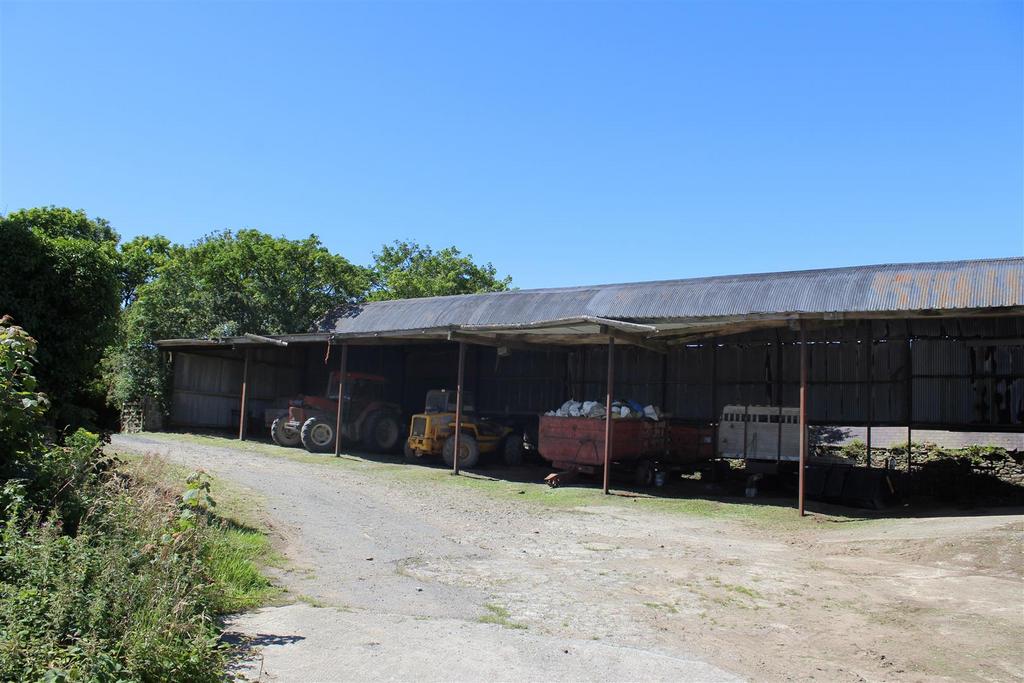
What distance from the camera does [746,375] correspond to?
19578 millimetres

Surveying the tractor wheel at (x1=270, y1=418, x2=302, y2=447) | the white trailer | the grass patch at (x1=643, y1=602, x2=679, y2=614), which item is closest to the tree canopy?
the tractor wheel at (x1=270, y1=418, x2=302, y2=447)

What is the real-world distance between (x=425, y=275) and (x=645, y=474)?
28577mm

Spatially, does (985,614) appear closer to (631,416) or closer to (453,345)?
(631,416)

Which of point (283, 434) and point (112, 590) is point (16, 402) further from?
point (283, 434)

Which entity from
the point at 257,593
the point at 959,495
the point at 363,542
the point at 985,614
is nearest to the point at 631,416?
the point at 959,495

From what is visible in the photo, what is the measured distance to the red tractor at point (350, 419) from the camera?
882 inches

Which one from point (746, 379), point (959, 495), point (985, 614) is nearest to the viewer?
point (985, 614)

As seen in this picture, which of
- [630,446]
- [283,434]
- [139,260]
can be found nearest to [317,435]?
Answer: [283,434]

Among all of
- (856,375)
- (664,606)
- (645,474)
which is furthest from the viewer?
(856,375)

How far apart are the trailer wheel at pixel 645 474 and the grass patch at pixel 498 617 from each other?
34.2 feet

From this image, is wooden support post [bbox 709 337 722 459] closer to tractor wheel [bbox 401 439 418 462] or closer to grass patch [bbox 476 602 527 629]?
tractor wheel [bbox 401 439 418 462]

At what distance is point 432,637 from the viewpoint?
244 inches

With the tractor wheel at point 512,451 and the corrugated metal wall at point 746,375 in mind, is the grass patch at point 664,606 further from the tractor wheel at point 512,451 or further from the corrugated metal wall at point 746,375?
the tractor wheel at point 512,451

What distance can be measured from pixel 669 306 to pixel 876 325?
5432 mm
